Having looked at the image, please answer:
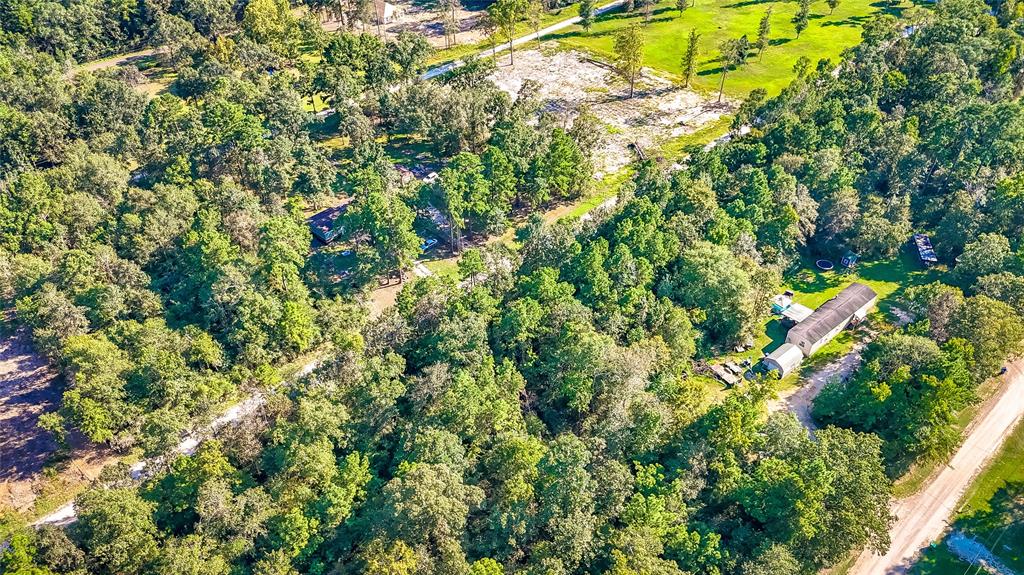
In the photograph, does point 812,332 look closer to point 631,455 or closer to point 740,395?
point 740,395

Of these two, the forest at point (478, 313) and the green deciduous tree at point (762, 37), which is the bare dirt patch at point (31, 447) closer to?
the forest at point (478, 313)

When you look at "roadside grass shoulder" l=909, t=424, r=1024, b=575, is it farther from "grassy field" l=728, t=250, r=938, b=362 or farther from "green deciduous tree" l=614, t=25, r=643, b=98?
"green deciduous tree" l=614, t=25, r=643, b=98

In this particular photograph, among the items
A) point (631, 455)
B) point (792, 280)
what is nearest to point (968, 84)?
point (792, 280)

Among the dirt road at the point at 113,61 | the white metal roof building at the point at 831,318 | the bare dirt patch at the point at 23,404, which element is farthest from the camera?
the dirt road at the point at 113,61

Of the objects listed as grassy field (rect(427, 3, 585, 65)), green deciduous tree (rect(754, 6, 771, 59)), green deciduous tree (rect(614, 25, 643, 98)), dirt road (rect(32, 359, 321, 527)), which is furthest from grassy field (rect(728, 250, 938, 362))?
grassy field (rect(427, 3, 585, 65))

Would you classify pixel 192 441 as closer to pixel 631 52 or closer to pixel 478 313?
pixel 478 313

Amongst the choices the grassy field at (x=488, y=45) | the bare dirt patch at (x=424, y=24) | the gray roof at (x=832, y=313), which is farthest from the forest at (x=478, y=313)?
the bare dirt patch at (x=424, y=24)

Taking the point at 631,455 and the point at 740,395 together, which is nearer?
the point at 631,455
